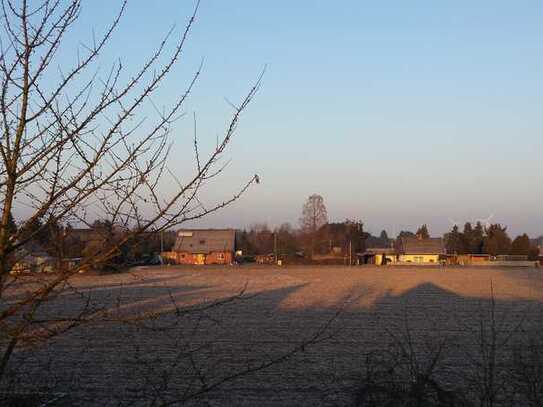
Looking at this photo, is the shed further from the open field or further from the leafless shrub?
the leafless shrub

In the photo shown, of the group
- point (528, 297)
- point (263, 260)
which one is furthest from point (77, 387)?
point (263, 260)

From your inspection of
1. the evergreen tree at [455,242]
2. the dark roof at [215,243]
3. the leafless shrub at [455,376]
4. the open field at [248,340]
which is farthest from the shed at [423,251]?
the leafless shrub at [455,376]

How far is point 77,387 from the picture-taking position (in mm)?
12492

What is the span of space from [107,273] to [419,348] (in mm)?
15233

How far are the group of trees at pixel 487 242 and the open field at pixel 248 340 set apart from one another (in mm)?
70100

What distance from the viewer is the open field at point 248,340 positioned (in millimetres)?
4949

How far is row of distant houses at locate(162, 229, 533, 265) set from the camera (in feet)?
305

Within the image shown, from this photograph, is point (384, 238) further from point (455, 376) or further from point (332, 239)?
point (455, 376)

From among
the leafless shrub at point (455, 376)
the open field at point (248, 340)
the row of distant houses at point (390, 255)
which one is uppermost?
the row of distant houses at point (390, 255)

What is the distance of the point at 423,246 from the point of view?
10331 centimetres

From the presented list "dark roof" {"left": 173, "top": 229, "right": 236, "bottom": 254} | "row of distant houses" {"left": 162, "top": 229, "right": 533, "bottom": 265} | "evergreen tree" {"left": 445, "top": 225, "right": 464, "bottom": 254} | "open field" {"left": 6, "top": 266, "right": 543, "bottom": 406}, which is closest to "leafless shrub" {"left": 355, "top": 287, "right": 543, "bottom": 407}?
"open field" {"left": 6, "top": 266, "right": 543, "bottom": 406}

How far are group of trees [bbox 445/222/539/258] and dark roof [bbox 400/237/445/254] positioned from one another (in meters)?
6.37

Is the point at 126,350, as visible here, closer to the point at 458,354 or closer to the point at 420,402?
the point at 458,354

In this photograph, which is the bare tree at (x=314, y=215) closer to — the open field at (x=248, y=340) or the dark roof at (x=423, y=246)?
the dark roof at (x=423, y=246)
